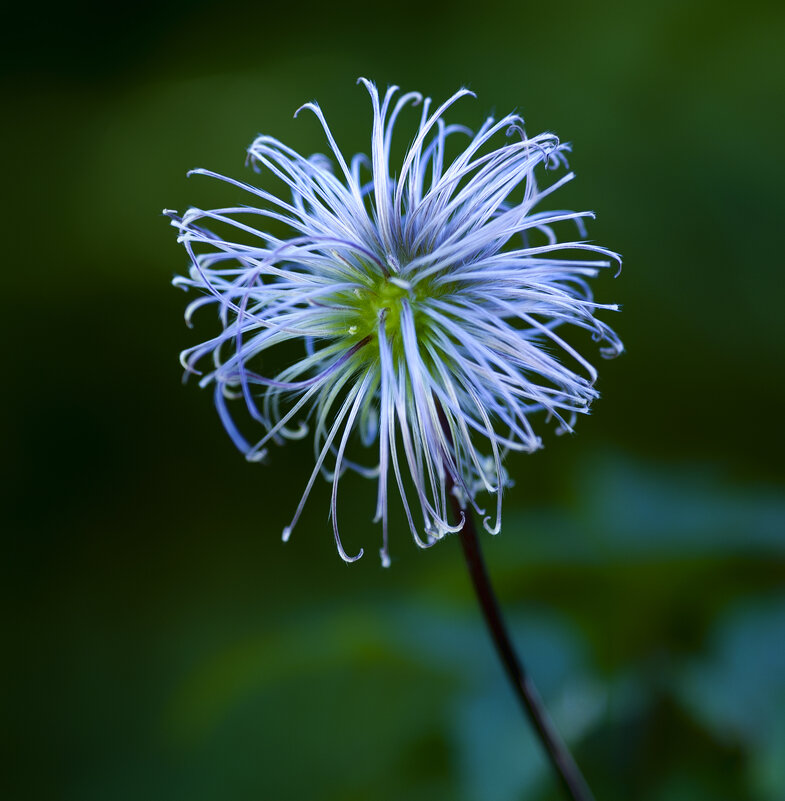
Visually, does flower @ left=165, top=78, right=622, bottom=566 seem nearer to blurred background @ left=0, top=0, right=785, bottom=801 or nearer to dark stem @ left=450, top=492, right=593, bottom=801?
dark stem @ left=450, top=492, right=593, bottom=801

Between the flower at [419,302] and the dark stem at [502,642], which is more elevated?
the flower at [419,302]

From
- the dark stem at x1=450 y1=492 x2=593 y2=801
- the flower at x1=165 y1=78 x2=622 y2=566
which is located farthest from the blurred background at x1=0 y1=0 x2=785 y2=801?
the flower at x1=165 y1=78 x2=622 y2=566

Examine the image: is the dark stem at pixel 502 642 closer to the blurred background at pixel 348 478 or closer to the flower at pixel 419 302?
the flower at pixel 419 302

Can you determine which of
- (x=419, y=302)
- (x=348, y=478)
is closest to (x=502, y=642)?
(x=419, y=302)

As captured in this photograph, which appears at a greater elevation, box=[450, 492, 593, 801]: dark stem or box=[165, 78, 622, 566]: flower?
box=[165, 78, 622, 566]: flower

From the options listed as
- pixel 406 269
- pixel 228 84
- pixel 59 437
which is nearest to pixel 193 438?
pixel 59 437

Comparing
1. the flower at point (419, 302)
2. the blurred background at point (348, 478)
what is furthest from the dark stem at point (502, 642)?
the blurred background at point (348, 478)
